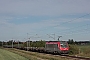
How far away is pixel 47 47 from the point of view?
187 ft

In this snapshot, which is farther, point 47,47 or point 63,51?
point 47,47

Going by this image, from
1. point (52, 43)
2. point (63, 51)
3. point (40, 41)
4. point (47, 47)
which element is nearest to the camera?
point (63, 51)

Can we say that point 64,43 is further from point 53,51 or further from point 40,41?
point 40,41

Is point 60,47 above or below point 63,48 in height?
above

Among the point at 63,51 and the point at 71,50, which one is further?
the point at 71,50

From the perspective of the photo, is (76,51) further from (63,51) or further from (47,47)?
(47,47)

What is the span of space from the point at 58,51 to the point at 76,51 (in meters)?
5.26

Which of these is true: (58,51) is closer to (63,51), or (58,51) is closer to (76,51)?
(63,51)

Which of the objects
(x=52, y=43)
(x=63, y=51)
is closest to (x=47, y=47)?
(x=52, y=43)

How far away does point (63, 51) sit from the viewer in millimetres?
49625

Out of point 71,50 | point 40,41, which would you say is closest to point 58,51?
point 71,50

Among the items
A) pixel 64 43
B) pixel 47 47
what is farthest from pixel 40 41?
pixel 64 43

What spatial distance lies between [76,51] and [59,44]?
5.33 meters

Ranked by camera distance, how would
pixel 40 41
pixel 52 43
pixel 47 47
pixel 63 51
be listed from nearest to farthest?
pixel 63 51, pixel 52 43, pixel 47 47, pixel 40 41
